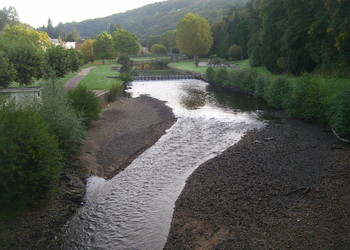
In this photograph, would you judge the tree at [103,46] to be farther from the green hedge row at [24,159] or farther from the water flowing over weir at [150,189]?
the green hedge row at [24,159]

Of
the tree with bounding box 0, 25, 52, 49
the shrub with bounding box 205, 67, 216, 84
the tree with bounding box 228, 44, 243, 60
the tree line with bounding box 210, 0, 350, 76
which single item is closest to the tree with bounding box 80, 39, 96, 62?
the tree with bounding box 0, 25, 52, 49

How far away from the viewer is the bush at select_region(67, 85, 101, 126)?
86.1 feet

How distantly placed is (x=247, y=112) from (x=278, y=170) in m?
17.7

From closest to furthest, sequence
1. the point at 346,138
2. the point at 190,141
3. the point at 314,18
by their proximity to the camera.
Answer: the point at 346,138, the point at 190,141, the point at 314,18

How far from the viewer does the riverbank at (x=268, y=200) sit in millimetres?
11477

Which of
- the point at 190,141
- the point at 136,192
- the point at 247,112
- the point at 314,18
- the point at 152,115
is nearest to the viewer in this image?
the point at 136,192

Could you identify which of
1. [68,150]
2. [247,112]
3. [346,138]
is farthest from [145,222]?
[247,112]

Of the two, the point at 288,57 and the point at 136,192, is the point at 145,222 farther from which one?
the point at 288,57

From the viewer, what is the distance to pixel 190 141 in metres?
24.4

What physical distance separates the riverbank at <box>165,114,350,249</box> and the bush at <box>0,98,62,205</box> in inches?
240

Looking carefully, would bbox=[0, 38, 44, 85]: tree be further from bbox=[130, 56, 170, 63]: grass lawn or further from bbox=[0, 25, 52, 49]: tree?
bbox=[130, 56, 170, 63]: grass lawn

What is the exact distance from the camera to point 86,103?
87.0ft

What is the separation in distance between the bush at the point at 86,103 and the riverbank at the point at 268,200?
1209 cm

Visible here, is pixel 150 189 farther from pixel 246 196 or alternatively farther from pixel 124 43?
pixel 124 43
